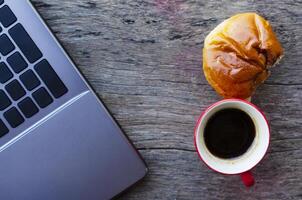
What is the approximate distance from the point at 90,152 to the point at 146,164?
9cm

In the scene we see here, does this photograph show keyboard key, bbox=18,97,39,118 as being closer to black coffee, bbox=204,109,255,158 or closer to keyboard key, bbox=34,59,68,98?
keyboard key, bbox=34,59,68,98

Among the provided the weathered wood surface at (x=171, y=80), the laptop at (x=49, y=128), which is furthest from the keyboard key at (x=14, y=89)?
the weathered wood surface at (x=171, y=80)

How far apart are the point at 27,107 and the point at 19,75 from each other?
4 cm

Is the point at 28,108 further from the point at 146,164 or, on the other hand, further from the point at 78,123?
the point at 146,164

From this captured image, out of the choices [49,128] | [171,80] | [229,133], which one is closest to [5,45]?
[49,128]

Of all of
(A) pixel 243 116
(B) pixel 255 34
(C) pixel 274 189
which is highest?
(B) pixel 255 34

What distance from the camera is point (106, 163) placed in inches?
32.1

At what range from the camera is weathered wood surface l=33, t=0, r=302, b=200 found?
2.83 feet

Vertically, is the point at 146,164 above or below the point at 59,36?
below

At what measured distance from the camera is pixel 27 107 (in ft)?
2.55

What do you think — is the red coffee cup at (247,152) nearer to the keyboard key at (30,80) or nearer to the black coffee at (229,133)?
the black coffee at (229,133)

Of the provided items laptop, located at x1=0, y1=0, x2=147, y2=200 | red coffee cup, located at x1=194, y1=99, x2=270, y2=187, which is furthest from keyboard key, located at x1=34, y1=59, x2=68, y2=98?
red coffee cup, located at x1=194, y1=99, x2=270, y2=187

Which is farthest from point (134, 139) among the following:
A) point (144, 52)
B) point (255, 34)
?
point (255, 34)

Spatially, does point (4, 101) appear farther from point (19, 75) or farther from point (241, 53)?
point (241, 53)
